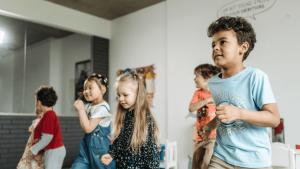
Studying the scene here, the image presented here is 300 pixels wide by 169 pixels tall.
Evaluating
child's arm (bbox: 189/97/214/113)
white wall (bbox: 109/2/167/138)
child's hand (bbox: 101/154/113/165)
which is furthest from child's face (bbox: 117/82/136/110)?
white wall (bbox: 109/2/167/138)

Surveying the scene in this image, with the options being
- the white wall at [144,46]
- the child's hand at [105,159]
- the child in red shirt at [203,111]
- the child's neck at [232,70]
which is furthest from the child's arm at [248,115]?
the white wall at [144,46]

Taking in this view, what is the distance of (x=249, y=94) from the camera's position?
1.14 meters

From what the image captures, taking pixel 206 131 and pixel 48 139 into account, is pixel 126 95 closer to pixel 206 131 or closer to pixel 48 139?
pixel 206 131

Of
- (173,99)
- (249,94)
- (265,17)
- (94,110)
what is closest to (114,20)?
(173,99)

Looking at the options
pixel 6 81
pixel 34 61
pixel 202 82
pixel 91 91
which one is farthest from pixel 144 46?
pixel 91 91

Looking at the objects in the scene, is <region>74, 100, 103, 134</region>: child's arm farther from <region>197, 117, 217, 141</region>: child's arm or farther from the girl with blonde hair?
<region>197, 117, 217, 141</region>: child's arm

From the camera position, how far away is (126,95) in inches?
67.0

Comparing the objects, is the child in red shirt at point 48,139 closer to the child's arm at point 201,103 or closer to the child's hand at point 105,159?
the child's hand at point 105,159

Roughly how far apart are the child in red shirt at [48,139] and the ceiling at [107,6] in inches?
104

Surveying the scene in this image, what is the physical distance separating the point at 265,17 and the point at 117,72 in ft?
10.0

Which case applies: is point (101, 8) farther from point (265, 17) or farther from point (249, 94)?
point (249, 94)

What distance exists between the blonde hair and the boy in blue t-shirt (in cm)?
52

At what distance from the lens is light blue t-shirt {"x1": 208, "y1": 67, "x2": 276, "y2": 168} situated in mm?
1110

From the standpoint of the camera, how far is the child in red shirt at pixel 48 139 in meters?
2.34
